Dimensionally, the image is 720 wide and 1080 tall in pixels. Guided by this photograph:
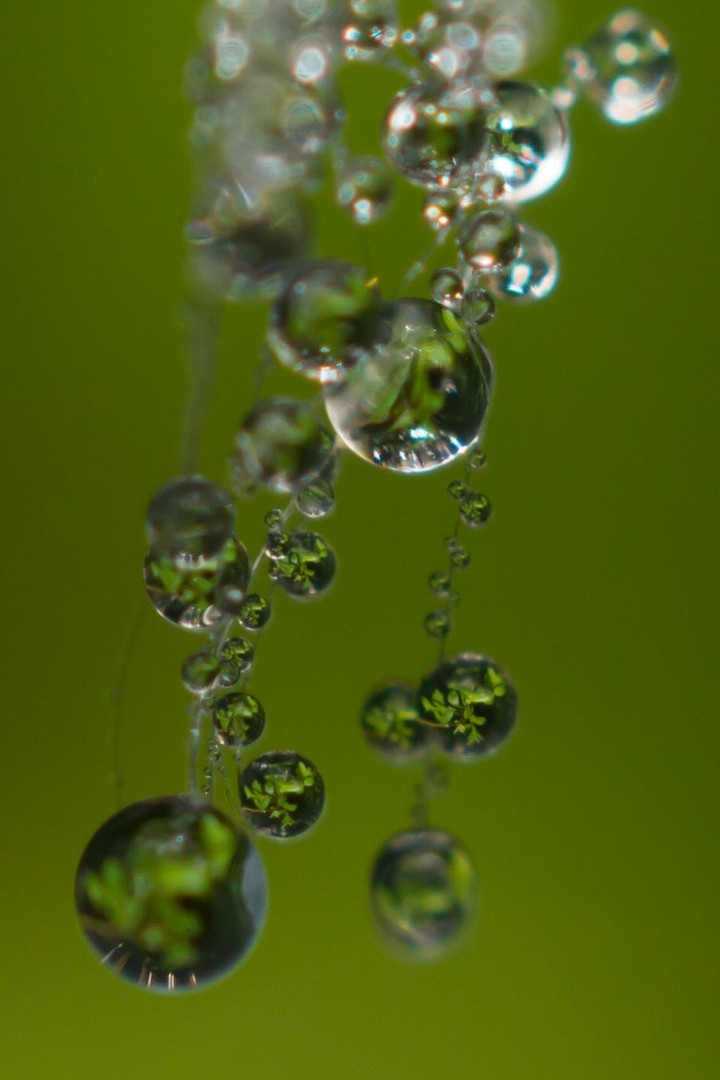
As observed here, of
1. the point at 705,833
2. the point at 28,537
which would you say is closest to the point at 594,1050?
the point at 705,833

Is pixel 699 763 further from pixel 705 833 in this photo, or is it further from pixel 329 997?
pixel 329 997

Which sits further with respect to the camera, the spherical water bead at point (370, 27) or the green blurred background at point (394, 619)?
the green blurred background at point (394, 619)

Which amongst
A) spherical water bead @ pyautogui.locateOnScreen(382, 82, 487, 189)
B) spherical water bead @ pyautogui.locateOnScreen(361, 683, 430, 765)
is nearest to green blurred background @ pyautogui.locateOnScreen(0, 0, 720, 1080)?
spherical water bead @ pyautogui.locateOnScreen(361, 683, 430, 765)

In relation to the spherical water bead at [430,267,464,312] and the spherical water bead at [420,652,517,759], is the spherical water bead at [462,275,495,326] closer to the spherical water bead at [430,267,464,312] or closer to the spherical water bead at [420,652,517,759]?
the spherical water bead at [430,267,464,312]

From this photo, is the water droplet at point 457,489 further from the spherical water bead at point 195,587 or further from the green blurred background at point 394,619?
the green blurred background at point 394,619

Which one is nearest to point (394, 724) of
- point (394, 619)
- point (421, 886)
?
point (421, 886)

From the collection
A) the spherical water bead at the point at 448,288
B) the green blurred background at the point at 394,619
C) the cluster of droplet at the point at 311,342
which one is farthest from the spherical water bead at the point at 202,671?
the green blurred background at the point at 394,619
